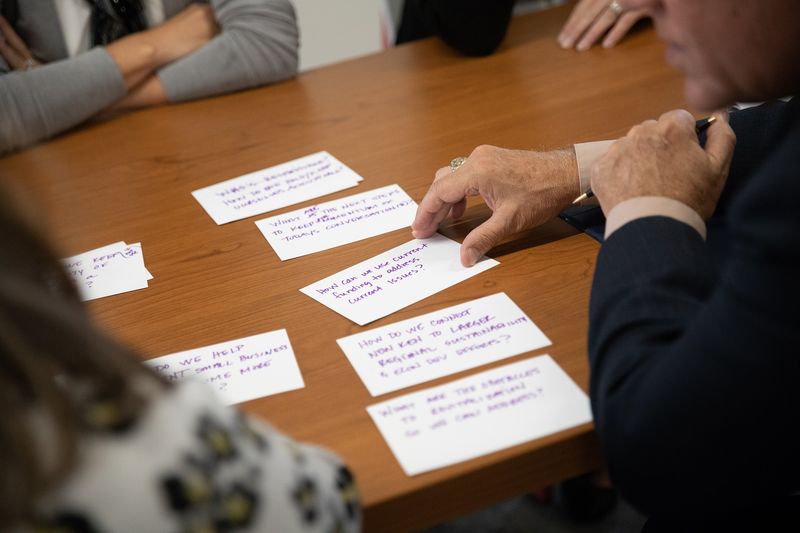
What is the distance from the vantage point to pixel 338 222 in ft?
4.19

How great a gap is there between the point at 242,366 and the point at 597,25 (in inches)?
45.0

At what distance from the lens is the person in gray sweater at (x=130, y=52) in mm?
1701

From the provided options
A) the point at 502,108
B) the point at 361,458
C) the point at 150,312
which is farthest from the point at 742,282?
the point at 502,108

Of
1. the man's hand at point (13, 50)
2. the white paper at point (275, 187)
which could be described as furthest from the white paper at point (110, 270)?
the man's hand at point (13, 50)

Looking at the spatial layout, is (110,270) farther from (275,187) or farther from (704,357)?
(704,357)

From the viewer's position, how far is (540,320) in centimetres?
100

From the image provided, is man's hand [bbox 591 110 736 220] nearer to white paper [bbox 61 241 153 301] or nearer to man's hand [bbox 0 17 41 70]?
white paper [bbox 61 241 153 301]

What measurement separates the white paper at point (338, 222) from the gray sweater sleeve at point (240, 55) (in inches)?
23.3

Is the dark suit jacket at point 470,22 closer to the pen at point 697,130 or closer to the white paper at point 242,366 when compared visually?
the pen at point 697,130

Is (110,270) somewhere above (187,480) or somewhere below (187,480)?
below

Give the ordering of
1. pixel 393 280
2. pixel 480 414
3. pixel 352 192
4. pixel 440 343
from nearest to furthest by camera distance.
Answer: pixel 480 414
pixel 440 343
pixel 393 280
pixel 352 192

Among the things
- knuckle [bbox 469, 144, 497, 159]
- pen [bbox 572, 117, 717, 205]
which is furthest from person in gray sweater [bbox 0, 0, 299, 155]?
pen [bbox 572, 117, 717, 205]

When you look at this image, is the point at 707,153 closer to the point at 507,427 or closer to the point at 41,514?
the point at 507,427

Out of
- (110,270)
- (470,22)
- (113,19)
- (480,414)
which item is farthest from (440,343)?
(113,19)
